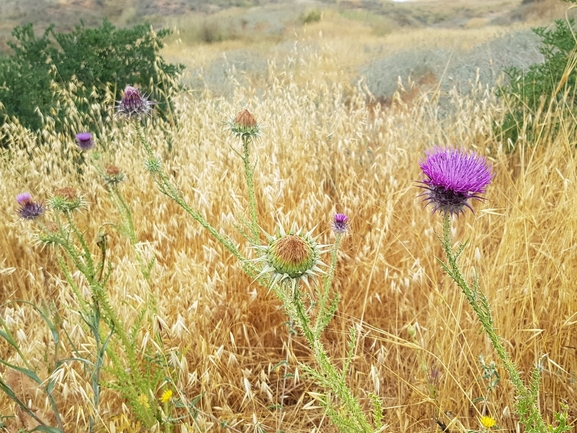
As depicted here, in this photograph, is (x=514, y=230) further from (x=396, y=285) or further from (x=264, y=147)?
(x=264, y=147)

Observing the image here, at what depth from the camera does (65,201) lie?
2.06 metres

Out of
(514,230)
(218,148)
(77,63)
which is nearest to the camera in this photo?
(514,230)

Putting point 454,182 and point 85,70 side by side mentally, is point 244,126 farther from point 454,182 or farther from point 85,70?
point 85,70

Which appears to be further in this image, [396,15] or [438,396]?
[396,15]

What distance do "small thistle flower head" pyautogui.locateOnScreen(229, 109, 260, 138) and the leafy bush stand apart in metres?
3.20

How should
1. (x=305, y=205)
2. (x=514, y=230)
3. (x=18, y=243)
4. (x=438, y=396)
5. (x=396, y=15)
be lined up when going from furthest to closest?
(x=396, y=15)
(x=18, y=243)
(x=305, y=205)
(x=514, y=230)
(x=438, y=396)

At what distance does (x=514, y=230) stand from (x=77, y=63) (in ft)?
16.7

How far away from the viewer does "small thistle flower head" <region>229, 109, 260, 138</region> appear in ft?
6.65

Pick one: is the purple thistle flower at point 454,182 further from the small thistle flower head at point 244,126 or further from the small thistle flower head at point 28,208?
the small thistle flower head at point 28,208

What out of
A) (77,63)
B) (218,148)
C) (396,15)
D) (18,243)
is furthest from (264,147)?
(396,15)

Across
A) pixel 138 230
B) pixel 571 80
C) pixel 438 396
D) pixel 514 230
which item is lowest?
pixel 438 396

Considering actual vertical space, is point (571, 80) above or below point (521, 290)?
above

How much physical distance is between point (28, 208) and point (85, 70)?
399 centimetres

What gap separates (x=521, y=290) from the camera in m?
1.99
